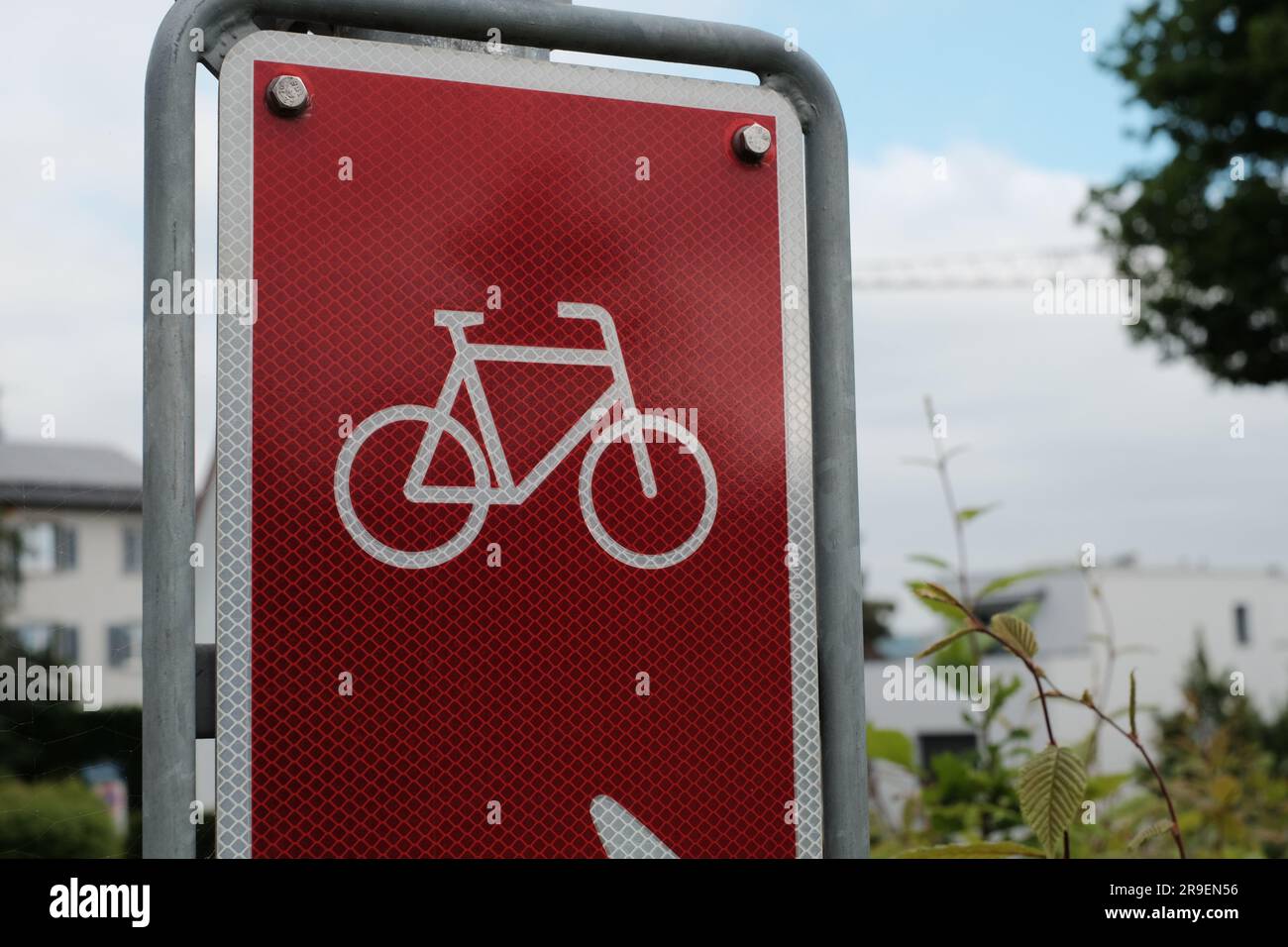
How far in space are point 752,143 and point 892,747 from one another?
1.53 metres

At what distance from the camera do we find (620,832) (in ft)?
5.37

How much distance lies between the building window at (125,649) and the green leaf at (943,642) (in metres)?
1.01

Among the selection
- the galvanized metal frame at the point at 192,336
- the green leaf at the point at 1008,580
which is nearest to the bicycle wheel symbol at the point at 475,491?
the galvanized metal frame at the point at 192,336

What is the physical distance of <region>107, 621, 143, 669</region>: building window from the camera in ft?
5.28

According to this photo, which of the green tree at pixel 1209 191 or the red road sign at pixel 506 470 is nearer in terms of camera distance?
the red road sign at pixel 506 470

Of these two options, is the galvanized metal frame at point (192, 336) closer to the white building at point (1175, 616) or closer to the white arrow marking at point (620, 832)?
the white arrow marking at point (620, 832)

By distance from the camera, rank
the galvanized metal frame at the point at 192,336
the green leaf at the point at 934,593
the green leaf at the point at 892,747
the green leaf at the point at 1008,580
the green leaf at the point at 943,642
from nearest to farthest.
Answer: the galvanized metal frame at the point at 192,336 < the green leaf at the point at 943,642 < the green leaf at the point at 934,593 < the green leaf at the point at 1008,580 < the green leaf at the point at 892,747

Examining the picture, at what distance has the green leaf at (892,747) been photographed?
9.36ft

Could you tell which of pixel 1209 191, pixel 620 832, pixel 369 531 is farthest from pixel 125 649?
pixel 1209 191

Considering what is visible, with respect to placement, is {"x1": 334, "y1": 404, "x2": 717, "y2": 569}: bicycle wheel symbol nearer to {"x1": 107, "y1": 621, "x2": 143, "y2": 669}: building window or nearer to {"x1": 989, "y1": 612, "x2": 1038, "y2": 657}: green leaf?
{"x1": 107, "y1": 621, "x2": 143, "y2": 669}: building window

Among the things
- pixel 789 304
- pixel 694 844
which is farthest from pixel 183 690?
pixel 789 304
